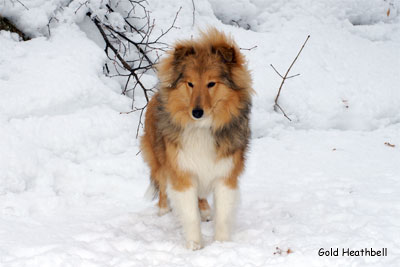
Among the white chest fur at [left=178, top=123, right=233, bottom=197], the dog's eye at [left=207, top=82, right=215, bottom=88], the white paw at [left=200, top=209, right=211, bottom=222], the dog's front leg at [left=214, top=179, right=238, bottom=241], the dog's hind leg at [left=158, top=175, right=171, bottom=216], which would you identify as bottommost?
the white paw at [left=200, top=209, right=211, bottom=222]

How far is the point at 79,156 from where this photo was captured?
543 centimetres

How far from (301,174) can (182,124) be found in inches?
91.8

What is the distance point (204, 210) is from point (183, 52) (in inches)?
65.4

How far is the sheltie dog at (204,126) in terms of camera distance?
144 inches

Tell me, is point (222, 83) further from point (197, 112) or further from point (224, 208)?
point (224, 208)

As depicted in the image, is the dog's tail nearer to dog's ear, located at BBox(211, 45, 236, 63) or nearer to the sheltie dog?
the sheltie dog

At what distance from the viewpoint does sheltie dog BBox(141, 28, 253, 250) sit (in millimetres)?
3656

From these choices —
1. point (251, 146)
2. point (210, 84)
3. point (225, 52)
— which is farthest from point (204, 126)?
point (251, 146)

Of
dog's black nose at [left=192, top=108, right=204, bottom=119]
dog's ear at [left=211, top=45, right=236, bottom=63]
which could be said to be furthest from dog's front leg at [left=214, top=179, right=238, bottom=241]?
dog's ear at [left=211, top=45, right=236, bottom=63]

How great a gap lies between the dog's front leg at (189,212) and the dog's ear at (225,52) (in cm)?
109

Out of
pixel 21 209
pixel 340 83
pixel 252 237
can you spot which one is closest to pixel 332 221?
pixel 252 237

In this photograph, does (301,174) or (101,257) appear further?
(301,174)

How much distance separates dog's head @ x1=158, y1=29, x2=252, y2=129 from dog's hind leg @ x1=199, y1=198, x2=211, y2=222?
114 centimetres

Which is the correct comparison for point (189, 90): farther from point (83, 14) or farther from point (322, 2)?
point (322, 2)
